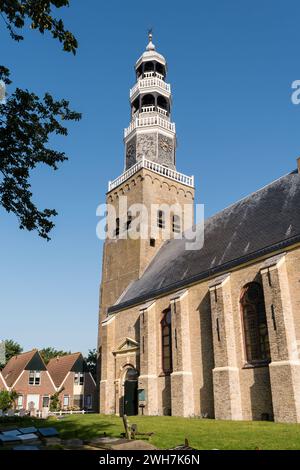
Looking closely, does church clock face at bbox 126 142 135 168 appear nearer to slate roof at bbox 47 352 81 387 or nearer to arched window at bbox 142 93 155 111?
arched window at bbox 142 93 155 111

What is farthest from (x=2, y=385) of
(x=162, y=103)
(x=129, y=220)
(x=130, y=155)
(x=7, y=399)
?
(x=162, y=103)

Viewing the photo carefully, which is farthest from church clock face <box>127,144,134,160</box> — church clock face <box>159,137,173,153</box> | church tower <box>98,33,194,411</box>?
church clock face <box>159,137,173,153</box>

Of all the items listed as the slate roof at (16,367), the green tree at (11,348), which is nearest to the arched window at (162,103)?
the slate roof at (16,367)

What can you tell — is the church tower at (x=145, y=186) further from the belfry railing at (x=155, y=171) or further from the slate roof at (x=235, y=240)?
the slate roof at (x=235, y=240)

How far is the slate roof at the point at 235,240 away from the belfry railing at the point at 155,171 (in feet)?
24.6

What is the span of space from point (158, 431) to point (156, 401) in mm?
9057

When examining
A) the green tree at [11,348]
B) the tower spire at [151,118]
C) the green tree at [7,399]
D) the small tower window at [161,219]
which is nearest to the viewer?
the small tower window at [161,219]

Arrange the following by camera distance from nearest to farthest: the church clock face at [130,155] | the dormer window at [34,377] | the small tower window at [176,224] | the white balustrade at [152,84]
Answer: the small tower window at [176,224] < the church clock face at [130,155] < the white balustrade at [152,84] < the dormer window at [34,377]

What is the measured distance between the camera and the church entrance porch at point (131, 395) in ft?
77.2

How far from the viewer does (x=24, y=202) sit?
9.74 m

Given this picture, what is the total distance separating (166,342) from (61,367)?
25099 mm

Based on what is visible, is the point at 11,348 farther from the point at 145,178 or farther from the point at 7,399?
the point at 145,178

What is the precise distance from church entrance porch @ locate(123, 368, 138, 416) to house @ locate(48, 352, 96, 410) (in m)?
18.6

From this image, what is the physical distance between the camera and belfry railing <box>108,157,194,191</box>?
32.2 meters
